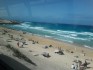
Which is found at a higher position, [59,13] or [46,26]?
[59,13]

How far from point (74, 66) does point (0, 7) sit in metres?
3.95

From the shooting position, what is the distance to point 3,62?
352 centimetres

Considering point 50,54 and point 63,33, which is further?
point 63,33

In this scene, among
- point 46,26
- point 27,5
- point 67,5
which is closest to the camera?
point 27,5

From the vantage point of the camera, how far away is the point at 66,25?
35.5m

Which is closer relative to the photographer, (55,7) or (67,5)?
(55,7)

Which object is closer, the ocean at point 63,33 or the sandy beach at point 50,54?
the sandy beach at point 50,54

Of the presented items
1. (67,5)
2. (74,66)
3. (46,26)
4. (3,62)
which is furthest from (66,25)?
(3,62)

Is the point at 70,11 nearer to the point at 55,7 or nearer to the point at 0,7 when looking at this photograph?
the point at 55,7

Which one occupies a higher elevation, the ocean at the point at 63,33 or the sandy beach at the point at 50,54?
the sandy beach at the point at 50,54

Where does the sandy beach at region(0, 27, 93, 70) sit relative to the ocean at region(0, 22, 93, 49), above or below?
above

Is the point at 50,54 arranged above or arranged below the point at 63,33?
above

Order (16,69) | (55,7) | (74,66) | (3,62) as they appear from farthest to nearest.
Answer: (55,7)
(74,66)
(3,62)
(16,69)

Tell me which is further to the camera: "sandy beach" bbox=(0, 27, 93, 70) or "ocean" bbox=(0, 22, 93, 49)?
"ocean" bbox=(0, 22, 93, 49)
